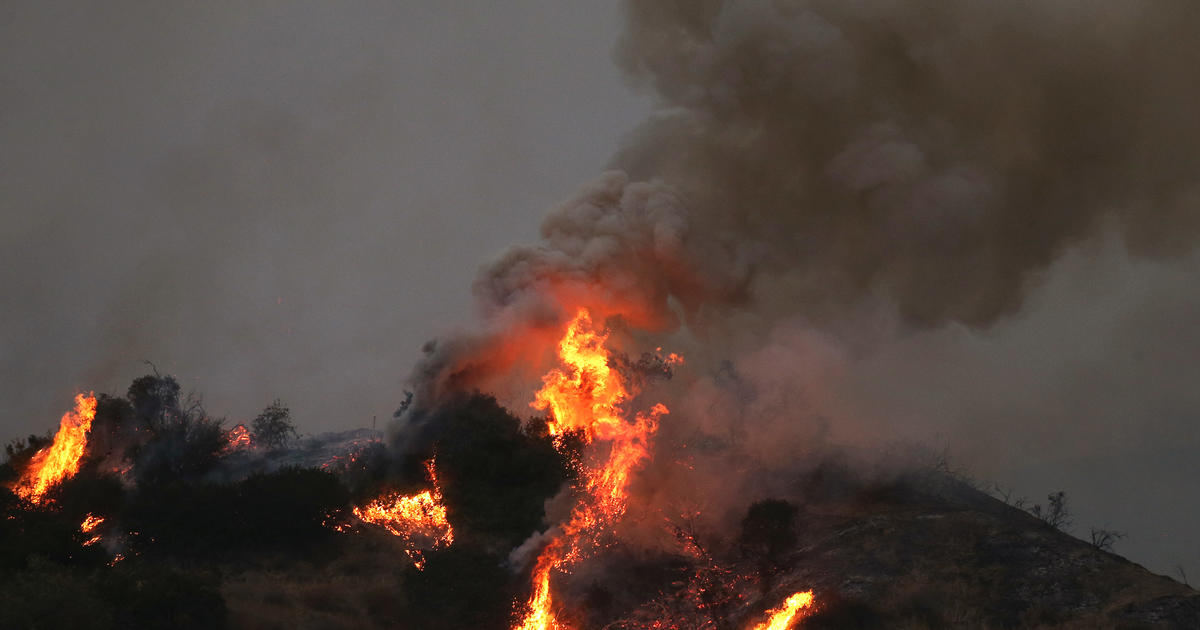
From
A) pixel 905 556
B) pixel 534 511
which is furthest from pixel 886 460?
pixel 534 511

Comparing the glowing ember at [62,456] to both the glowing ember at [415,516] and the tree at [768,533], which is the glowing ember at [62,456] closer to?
the glowing ember at [415,516]

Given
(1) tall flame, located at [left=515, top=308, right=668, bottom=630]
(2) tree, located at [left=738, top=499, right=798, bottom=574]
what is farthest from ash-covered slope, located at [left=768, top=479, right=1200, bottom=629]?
(1) tall flame, located at [left=515, top=308, right=668, bottom=630]

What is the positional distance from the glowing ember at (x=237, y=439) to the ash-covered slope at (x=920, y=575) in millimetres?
36289

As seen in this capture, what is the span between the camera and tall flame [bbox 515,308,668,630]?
36678mm

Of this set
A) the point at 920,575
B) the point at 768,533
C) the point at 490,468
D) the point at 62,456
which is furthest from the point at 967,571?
the point at 62,456

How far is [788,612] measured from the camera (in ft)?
97.1

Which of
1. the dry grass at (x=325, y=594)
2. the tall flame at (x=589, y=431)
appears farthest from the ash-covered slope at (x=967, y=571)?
the dry grass at (x=325, y=594)

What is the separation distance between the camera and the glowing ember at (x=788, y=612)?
2886 cm

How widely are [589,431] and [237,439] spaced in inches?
1321

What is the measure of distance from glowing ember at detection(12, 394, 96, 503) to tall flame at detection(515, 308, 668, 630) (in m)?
28.8

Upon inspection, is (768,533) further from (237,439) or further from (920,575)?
(237,439)

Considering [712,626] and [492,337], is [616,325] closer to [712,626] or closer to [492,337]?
[492,337]

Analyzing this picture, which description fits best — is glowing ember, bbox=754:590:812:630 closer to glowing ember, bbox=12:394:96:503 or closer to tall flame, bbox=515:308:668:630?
tall flame, bbox=515:308:668:630

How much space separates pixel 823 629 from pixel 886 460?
14785 millimetres
